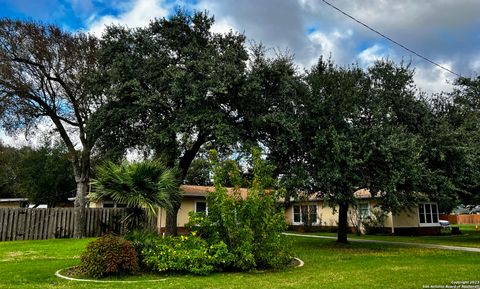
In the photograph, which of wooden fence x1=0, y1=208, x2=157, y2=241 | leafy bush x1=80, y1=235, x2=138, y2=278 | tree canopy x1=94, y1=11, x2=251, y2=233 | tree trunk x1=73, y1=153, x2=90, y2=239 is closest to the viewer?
leafy bush x1=80, y1=235, x2=138, y2=278

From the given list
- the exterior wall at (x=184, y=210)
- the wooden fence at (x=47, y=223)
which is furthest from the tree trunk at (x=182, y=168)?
the exterior wall at (x=184, y=210)

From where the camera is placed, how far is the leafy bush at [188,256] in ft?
30.2

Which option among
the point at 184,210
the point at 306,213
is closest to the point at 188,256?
the point at 184,210

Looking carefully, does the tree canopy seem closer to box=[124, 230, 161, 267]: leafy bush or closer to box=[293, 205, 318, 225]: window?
box=[124, 230, 161, 267]: leafy bush

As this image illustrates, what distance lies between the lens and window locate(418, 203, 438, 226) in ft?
92.0

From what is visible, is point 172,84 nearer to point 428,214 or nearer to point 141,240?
point 141,240

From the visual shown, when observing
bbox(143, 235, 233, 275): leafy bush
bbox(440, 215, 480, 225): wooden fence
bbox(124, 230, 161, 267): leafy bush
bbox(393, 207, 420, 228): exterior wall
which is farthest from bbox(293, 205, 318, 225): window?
bbox(124, 230, 161, 267): leafy bush

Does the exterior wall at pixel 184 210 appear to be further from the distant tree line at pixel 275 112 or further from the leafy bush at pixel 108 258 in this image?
the leafy bush at pixel 108 258

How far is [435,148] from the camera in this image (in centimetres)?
1656

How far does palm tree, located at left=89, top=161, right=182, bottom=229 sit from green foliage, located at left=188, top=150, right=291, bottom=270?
118 centimetres

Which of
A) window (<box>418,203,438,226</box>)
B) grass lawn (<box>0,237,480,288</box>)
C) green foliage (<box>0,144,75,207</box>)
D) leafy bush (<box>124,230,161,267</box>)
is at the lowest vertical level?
grass lawn (<box>0,237,480,288</box>)

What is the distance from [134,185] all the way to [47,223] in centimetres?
1388

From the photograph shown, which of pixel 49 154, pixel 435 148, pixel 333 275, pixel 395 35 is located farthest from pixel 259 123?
pixel 49 154

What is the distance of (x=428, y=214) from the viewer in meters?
28.5
